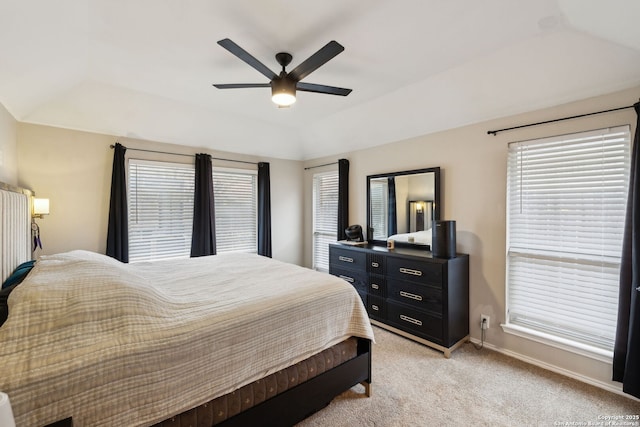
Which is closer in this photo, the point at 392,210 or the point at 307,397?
the point at 307,397

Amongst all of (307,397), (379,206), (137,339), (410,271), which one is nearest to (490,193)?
(410,271)

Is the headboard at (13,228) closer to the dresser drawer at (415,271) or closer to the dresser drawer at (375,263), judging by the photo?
the dresser drawer at (375,263)

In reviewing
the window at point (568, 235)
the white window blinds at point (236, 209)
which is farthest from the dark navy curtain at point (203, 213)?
the window at point (568, 235)

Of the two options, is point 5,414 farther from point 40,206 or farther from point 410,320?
point 410,320

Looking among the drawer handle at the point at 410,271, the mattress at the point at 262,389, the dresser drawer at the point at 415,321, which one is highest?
the drawer handle at the point at 410,271

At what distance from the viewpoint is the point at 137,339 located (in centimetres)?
127

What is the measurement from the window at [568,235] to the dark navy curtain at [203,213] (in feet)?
12.2

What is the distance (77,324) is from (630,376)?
11.4ft

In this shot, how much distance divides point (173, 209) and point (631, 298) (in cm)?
478

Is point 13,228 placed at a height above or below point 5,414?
above

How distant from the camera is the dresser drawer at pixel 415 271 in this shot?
278 cm

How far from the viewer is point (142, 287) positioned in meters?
1.58

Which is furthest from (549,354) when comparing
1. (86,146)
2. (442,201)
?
Result: (86,146)

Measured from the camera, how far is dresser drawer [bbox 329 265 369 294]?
344cm
